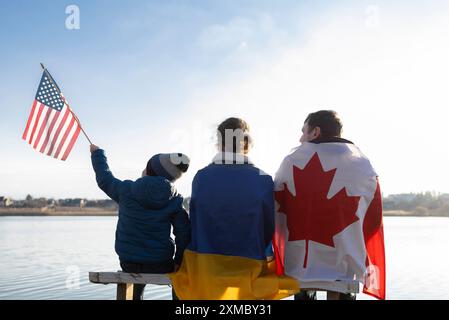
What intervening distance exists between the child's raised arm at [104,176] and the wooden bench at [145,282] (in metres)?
0.57

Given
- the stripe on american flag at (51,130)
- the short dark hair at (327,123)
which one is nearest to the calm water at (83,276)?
the stripe on american flag at (51,130)

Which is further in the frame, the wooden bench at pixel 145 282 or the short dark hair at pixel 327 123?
the short dark hair at pixel 327 123

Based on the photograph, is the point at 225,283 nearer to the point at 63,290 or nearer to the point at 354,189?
the point at 354,189

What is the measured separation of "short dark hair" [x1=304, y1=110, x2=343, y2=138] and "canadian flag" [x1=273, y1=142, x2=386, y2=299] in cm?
11

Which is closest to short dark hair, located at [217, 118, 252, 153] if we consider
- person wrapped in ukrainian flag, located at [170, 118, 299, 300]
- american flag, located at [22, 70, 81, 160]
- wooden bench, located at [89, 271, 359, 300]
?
person wrapped in ukrainian flag, located at [170, 118, 299, 300]

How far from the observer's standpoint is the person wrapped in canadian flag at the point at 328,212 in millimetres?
3344

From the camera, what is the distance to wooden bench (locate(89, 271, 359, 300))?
128 inches

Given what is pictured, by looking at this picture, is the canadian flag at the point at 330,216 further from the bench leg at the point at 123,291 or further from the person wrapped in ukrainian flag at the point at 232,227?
the bench leg at the point at 123,291

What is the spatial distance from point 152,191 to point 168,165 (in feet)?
0.79

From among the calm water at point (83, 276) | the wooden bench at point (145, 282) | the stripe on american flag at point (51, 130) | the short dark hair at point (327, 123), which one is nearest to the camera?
the wooden bench at point (145, 282)

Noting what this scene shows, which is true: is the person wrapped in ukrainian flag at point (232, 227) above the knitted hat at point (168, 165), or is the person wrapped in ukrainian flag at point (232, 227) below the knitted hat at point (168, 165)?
below

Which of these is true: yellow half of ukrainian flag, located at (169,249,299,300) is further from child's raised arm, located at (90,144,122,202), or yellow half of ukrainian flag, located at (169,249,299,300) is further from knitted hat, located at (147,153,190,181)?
child's raised arm, located at (90,144,122,202)

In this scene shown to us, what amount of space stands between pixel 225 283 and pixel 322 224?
0.80 metres
